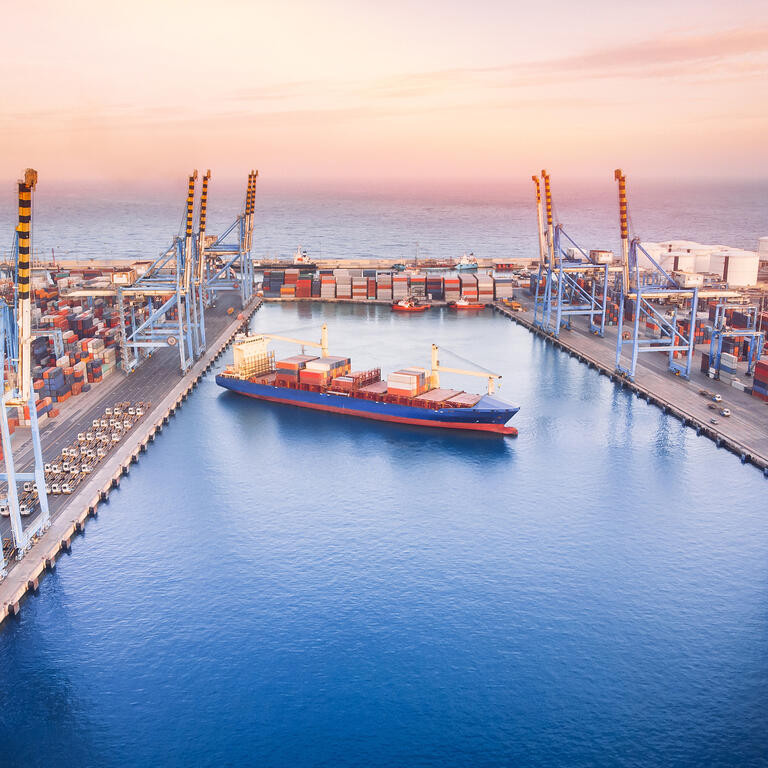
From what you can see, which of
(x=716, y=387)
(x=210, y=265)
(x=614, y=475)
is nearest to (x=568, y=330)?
(x=716, y=387)

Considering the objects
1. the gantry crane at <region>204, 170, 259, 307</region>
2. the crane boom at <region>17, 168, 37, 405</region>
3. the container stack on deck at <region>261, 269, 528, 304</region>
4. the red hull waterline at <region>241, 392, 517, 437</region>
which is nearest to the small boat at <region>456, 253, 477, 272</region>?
the container stack on deck at <region>261, 269, 528, 304</region>

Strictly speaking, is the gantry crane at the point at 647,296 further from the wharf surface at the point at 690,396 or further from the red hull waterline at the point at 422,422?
the red hull waterline at the point at 422,422

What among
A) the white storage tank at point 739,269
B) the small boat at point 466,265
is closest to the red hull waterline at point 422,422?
the white storage tank at point 739,269

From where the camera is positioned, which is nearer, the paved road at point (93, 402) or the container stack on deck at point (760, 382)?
the paved road at point (93, 402)

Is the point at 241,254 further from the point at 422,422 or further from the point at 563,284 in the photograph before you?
the point at 422,422

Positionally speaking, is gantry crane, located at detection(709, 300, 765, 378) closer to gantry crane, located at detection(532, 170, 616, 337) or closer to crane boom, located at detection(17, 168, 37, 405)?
gantry crane, located at detection(532, 170, 616, 337)

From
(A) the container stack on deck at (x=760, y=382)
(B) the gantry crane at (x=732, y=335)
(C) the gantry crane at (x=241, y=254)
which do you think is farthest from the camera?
(C) the gantry crane at (x=241, y=254)

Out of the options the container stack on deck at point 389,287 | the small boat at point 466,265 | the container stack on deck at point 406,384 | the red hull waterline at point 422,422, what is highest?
→ the small boat at point 466,265
